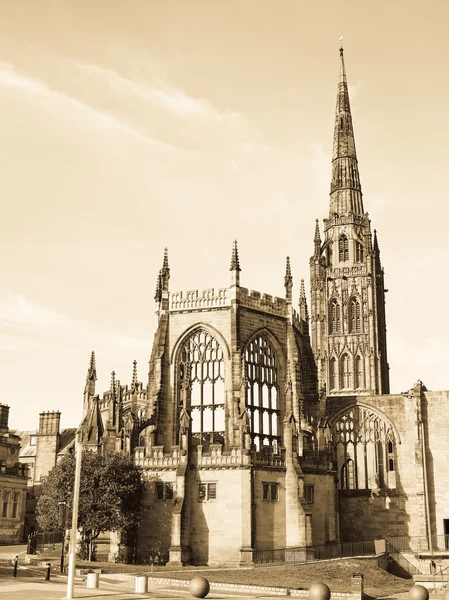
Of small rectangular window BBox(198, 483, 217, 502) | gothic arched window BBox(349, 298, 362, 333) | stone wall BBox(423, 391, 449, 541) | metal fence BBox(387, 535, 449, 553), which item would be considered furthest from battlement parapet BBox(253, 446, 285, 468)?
gothic arched window BBox(349, 298, 362, 333)

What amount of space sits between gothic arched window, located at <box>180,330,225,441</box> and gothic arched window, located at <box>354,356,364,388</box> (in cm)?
4276

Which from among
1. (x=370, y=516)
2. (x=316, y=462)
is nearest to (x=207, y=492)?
(x=316, y=462)

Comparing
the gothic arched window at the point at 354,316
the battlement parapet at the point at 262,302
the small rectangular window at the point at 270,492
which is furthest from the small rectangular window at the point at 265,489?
the gothic arched window at the point at 354,316

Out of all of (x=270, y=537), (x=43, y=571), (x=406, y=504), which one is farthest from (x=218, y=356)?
(x=43, y=571)

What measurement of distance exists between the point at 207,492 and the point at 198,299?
14.8 metres

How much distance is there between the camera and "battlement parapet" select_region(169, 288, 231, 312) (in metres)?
58.5

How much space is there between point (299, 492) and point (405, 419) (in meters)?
13.1

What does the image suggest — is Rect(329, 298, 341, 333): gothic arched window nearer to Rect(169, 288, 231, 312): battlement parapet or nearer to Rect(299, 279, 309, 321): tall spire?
Rect(299, 279, 309, 321): tall spire

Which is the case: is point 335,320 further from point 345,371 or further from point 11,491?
point 11,491

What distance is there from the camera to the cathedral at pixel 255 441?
165ft

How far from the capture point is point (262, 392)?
2308 inches

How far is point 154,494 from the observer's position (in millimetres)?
52000

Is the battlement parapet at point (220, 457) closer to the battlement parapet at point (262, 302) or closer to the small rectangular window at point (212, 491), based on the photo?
the small rectangular window at point (212, 491)

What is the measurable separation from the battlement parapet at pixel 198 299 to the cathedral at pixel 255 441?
9 cm
